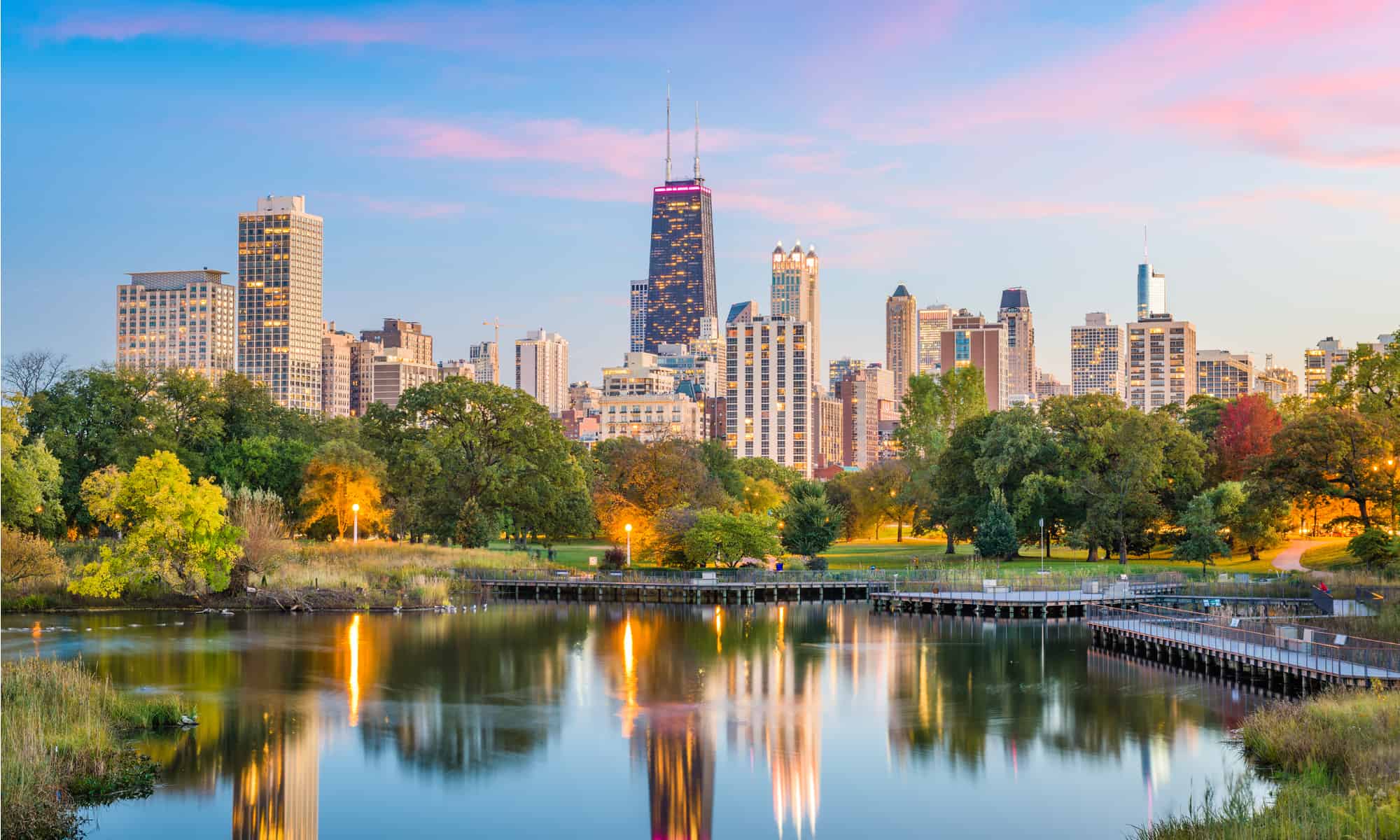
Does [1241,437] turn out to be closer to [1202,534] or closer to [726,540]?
[1202,534]

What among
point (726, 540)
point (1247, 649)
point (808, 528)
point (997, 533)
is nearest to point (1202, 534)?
point (997, 533)

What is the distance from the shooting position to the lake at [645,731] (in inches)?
1017

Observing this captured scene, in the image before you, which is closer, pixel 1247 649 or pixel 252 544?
pixel 1247 649

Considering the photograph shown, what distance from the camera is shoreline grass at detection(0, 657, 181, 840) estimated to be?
934 inches

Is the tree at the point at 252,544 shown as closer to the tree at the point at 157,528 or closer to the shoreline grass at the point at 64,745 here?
the tree at the point at 157,528

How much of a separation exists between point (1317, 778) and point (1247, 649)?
55.3 feet

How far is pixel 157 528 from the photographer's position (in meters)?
52.2

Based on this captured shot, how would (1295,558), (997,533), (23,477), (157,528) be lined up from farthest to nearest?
(997,533) → (1295,558) → (157,528) → (23,477)

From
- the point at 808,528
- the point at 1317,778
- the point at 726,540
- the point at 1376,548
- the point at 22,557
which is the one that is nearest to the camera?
the point at 1317,778

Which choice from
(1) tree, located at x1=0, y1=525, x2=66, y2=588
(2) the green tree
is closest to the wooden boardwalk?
(2) the green tree

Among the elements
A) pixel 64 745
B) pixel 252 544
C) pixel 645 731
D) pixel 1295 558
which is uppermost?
pixel 252 544

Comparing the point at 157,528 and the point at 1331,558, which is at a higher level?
the point at 157,528

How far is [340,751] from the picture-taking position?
3023 cm

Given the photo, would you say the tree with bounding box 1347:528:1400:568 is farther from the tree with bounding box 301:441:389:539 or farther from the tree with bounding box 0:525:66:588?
the tree with bounding box 0:525:66:588
